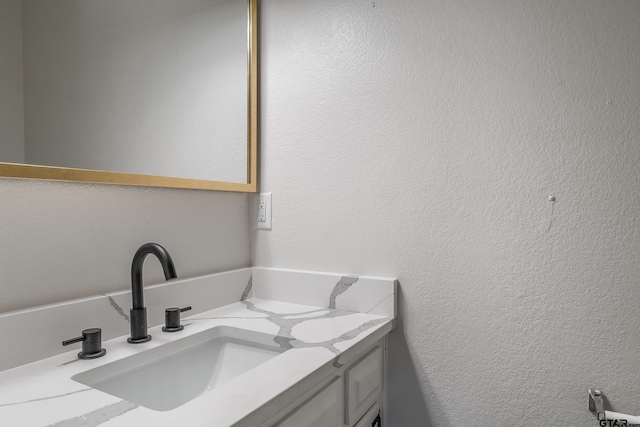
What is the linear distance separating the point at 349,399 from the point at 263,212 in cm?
65

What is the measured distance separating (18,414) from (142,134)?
65 cm

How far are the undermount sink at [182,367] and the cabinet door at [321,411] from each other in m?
0.15

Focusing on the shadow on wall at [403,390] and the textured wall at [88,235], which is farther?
the shadow on wall at [403,390]

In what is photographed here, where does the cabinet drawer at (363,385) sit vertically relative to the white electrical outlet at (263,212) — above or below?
below

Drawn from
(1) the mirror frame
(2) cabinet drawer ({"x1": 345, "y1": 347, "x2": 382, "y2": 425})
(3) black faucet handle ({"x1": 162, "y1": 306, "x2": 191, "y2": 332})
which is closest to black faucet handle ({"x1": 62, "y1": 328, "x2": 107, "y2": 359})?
(3) black faucet handle ({"x1": 162, "y1": 306, "x2": 191, "y2": 332})

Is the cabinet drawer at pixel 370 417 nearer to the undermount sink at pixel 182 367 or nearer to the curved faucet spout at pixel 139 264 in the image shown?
the undermount sink at pixel 182 367

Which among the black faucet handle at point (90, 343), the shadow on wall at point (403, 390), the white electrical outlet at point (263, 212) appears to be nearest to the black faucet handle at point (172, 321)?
the black faucet handle at point (90, 343)

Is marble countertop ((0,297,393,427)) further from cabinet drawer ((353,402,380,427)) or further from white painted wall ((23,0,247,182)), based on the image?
white painted wall ((23,0,247,182))

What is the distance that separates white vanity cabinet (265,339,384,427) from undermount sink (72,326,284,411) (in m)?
0.16

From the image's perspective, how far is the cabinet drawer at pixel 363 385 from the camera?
2.84ft

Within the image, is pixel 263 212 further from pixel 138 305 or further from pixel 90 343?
pixel 90 343

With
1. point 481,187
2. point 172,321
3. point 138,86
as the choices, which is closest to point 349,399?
point 172,321

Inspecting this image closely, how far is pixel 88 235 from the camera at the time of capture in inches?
33.7

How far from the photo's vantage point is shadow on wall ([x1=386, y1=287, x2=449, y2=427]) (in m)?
1.04
